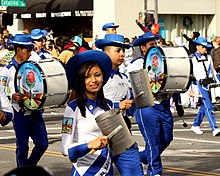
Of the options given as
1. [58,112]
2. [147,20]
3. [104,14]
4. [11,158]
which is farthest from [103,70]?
[104,14]

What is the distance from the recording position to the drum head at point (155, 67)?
9.63 meters

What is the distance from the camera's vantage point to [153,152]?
31.6 ft

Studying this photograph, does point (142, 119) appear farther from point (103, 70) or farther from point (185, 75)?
point (103, 70)

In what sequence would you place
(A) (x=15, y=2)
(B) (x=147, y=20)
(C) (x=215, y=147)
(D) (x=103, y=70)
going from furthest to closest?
(A) (x=15, y=2)
(B) (x=147, y=20)
(C) (x=215, y=147)
(D) (x=103, y=70)

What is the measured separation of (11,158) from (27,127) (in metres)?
2.61

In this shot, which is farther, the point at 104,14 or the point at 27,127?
the point at 104,14

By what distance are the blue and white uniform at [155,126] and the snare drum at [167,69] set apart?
120mm

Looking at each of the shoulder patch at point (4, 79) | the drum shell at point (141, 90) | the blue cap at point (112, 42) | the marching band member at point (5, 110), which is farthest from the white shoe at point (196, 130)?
the drum shell at point (141, 90)

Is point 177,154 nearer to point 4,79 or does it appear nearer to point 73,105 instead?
point 4,79

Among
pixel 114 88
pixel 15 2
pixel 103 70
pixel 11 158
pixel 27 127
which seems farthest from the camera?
pixel 15 2

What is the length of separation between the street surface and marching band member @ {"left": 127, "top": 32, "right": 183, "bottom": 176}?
0.99 metres

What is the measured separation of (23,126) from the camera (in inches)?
377

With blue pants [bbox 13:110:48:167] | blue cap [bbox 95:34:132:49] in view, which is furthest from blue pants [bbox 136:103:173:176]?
blue cap [bbox 95:34:132:49]

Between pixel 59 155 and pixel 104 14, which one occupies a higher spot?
pixel 104 14
